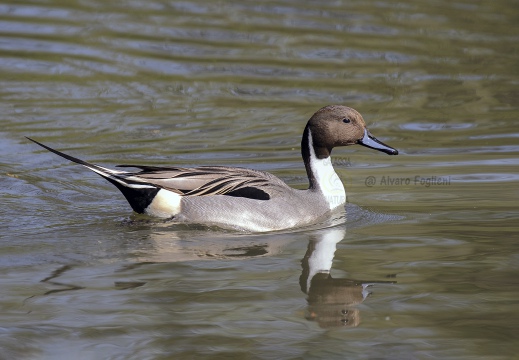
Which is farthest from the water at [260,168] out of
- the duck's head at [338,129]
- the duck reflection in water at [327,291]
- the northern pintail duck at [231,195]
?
the duck's head at [338,129]

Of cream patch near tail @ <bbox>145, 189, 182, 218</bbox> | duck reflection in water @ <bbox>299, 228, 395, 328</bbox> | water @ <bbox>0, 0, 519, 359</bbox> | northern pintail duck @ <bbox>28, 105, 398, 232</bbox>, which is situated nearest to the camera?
water @ <bbox>0, 0, 519, 359</bbox>

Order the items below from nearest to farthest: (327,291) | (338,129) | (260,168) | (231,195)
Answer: (327,291) < (231,195) < (338,129) < (260,168)

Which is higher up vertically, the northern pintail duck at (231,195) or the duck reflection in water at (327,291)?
the northern pintail duck at (231,195)

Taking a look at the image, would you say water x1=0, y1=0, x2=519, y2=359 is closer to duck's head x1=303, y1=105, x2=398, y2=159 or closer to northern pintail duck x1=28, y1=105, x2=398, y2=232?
northern pintail duck x1=28, y1=105, x2=398, y2=232

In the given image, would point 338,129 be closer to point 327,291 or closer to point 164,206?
point 164,206

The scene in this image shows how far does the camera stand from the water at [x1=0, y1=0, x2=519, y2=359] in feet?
17.1

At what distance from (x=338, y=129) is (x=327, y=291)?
7.29 feet

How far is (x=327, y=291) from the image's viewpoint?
19.2 feet

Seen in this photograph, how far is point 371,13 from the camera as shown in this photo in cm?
1395

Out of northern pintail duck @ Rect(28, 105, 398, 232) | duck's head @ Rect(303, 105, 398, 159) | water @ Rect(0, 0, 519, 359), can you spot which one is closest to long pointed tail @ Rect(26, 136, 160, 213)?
northern pintail duck @ Rect(28, 105, 398, 232)

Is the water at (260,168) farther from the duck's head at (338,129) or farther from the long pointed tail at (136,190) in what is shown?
the duck's head at (338,129)

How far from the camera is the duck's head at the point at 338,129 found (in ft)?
25.5

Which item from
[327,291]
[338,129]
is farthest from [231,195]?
[327,291]

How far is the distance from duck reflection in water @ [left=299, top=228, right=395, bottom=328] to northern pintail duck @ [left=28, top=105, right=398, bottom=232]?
614 millimetres
